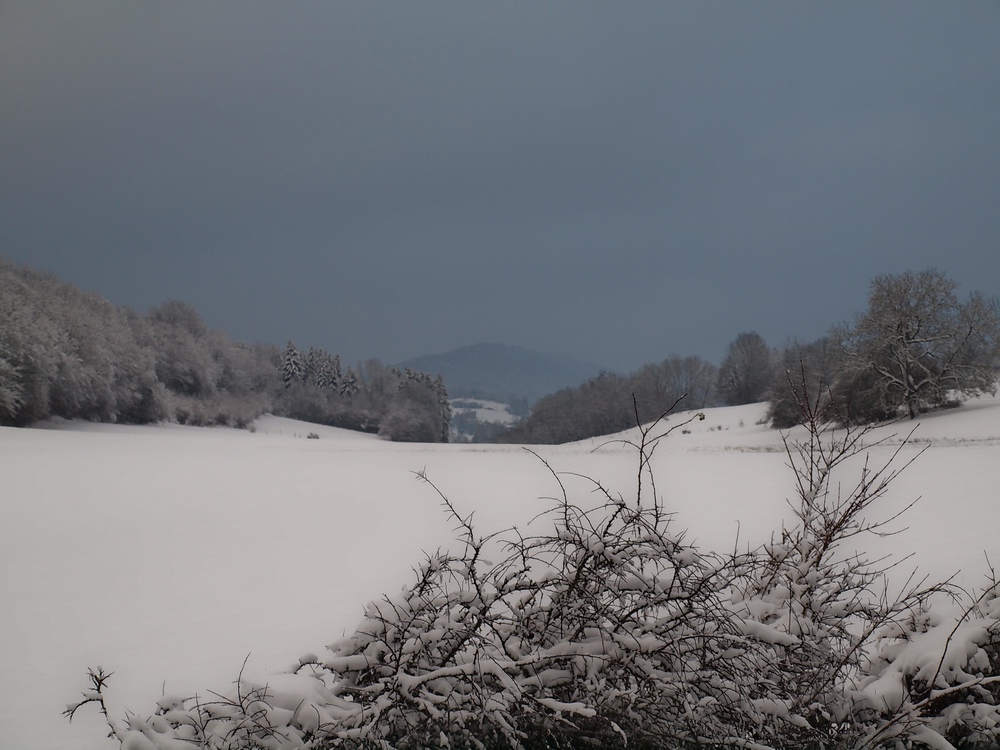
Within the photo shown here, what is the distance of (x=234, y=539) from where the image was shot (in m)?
7.41

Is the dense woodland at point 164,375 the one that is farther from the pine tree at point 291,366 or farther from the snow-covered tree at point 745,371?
the snow-covered tree at point 745,371

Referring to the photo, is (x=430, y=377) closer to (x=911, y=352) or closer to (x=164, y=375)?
(x=164, y=375)

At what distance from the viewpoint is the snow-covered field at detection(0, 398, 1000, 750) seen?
14.4 feet

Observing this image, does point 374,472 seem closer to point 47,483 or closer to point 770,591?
point 47,483

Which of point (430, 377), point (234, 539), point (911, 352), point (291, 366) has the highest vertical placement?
point (291, 366)

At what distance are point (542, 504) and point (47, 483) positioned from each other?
23.3ft

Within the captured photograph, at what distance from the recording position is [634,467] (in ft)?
44.5

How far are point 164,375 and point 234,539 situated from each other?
99.8ft

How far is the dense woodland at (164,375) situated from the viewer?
2134 cm

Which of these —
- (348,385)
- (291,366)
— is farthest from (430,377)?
(291,366)

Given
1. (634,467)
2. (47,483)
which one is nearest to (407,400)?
(634,467)

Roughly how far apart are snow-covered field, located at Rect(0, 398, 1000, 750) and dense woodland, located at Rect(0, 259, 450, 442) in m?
9.50

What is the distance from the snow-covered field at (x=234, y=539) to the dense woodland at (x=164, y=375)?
9501mm

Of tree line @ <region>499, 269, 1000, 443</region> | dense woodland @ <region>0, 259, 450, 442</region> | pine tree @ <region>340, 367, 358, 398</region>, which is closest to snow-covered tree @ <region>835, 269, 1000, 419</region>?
tree line @ <region>499, 269, 1000, 443</region>
